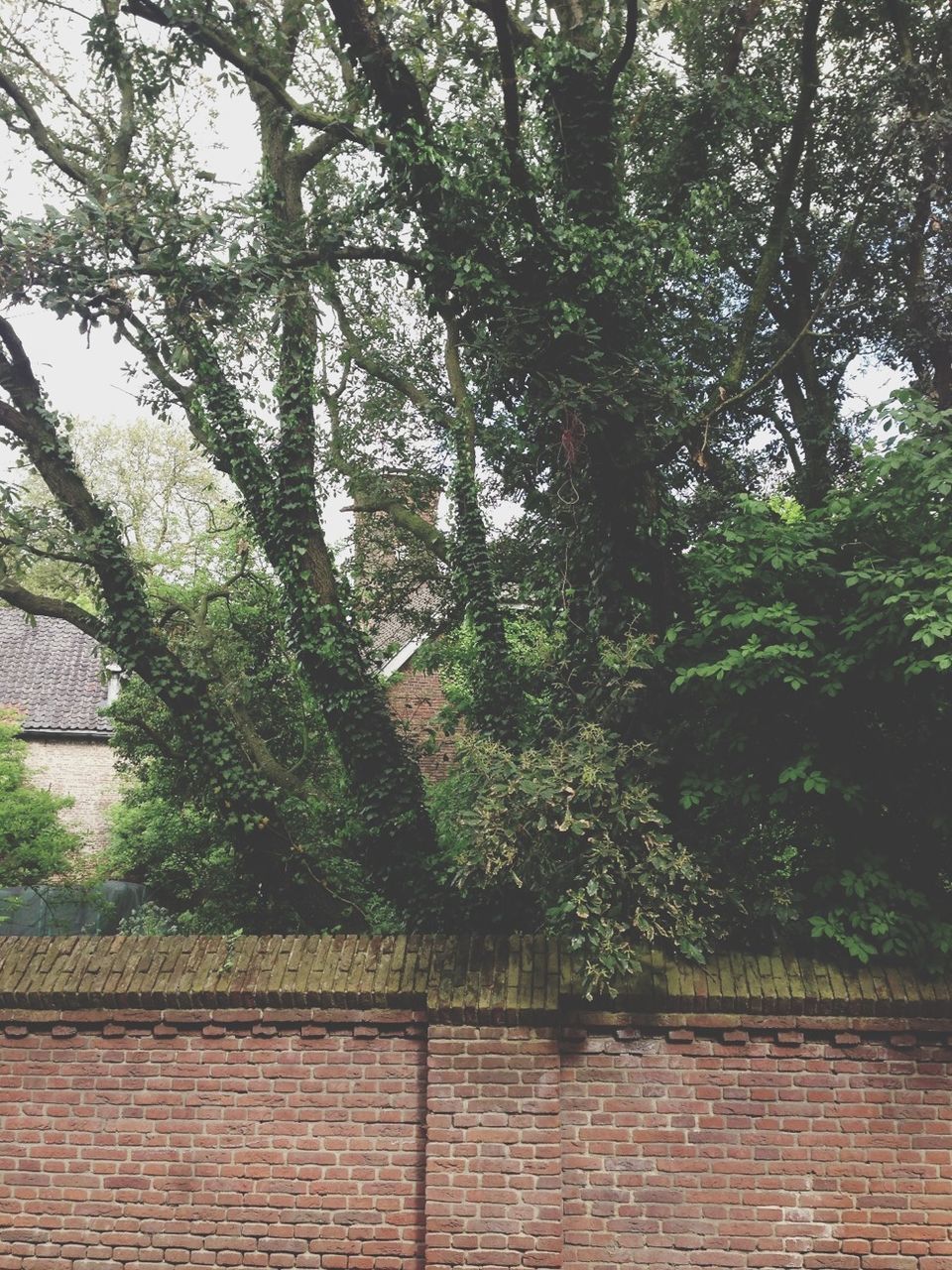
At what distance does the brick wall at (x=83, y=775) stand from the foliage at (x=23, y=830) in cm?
893

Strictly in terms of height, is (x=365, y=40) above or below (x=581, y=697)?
above

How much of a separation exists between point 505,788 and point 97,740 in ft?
72.2

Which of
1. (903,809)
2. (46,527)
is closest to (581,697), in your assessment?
(903,809)

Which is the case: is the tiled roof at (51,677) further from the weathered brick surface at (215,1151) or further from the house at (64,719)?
the weathered brick surface at (215,1151)

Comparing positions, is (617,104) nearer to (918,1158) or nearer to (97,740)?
(918,1158)

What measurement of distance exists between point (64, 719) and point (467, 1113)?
22.3 m

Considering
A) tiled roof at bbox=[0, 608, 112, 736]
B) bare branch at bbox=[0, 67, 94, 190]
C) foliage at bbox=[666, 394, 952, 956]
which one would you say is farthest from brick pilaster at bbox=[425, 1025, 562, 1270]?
tiled roof at bbox=[0, 608, 112, 736]

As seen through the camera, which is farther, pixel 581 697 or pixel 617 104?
pixel 617 104

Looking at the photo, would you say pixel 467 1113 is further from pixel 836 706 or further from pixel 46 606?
pixel 46 606

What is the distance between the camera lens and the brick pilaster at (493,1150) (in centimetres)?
649

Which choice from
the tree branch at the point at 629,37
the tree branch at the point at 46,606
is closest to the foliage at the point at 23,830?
the tree branch at the point at 46,606

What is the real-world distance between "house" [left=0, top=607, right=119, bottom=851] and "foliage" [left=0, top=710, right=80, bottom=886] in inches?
322

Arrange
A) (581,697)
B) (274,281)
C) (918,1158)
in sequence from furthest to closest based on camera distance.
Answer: (274,281)
(581,697)
(918,1158)

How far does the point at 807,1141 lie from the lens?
6598 millimetres
